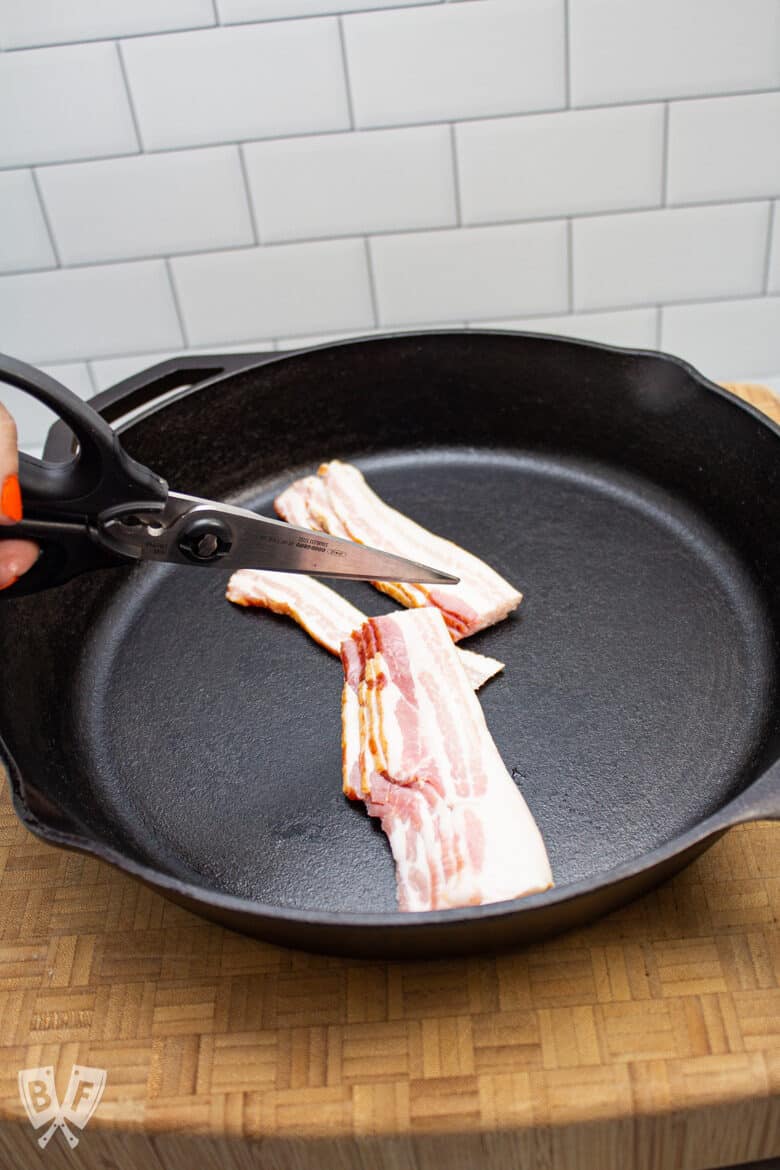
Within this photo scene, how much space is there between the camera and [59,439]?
4.14ft

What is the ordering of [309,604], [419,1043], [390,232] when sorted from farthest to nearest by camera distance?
[390,232] → [309,604] → [419,1043]

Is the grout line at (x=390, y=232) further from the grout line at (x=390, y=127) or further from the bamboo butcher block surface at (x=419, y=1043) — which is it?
the bamboo butcher block surface at (x=419, y=1043)

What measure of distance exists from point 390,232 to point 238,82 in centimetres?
35

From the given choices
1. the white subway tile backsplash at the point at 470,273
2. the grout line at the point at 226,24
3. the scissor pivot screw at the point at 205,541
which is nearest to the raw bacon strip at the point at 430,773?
the scissor pivot screw at the point at 205,541

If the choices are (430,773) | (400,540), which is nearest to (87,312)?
(400,540)

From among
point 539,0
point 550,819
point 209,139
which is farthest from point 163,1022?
point 539,0

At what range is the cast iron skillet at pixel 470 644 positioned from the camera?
992 mm

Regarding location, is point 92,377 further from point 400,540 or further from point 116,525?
point 116,525

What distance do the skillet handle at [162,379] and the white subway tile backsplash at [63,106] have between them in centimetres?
55

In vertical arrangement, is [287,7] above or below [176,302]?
above

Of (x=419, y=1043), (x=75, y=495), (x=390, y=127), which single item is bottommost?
(x=419, y=1043)

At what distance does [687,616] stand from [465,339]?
0.52 metres

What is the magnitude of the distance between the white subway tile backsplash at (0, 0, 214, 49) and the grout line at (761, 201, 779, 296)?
0.99m

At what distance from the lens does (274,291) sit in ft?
6.36
